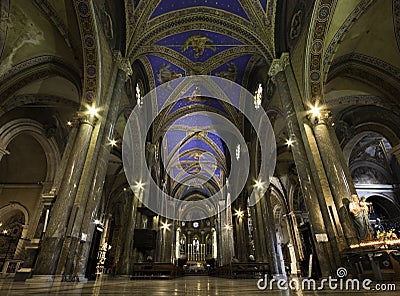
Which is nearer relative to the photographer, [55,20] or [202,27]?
[55,20]

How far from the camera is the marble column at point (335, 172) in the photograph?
5.67m

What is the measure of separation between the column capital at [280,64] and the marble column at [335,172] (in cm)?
261

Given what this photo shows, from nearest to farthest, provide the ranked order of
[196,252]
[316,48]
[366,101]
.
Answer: [316,48]
[366,101]
[196,252]

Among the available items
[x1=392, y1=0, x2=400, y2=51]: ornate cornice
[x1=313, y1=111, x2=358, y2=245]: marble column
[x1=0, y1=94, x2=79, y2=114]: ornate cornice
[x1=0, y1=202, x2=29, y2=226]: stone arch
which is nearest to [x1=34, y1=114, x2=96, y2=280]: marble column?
[x1=0, y1=94, x2=79, y2=114]: ornate cornice

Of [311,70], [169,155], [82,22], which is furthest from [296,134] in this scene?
[169,155]

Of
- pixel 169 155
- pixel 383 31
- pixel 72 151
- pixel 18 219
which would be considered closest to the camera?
pixel 72 151

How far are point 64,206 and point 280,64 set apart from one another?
335 inches

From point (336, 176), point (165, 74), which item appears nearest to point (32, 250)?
point (336, 176)

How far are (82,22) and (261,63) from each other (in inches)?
353

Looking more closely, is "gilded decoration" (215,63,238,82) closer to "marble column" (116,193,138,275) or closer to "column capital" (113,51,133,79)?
"column capital" (113,51,133,79)

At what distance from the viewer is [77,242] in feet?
19.1

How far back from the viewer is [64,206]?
5.84m

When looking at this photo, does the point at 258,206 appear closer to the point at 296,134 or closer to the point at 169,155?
the point at 296,134

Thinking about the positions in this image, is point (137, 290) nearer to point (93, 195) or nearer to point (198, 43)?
point (93, 195)
